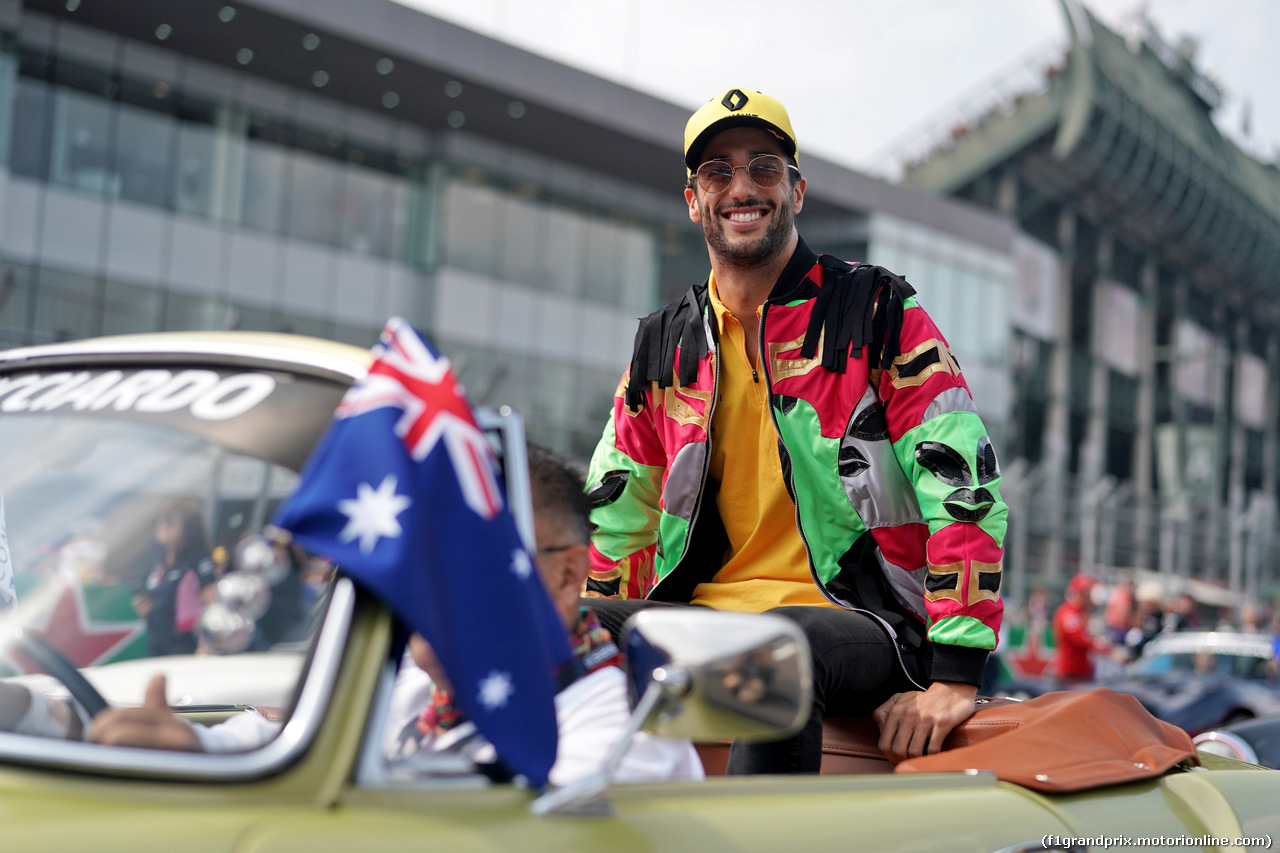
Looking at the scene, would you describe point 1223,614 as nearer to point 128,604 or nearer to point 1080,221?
point 1080,221

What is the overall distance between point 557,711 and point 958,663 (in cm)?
119

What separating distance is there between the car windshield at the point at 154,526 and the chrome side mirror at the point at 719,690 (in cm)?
45

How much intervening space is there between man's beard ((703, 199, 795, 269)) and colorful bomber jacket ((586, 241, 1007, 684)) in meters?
0.08

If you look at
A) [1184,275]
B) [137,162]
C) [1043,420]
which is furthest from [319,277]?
[1184,275]

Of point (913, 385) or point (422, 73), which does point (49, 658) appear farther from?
point (422, 73)

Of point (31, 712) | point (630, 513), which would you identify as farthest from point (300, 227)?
point (31, 712)

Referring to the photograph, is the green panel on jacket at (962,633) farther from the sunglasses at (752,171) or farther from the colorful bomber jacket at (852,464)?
the sunglasses at (752,171)

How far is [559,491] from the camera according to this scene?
1.90 metres

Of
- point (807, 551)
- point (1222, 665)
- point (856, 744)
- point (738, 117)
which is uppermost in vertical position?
point (738, 117)

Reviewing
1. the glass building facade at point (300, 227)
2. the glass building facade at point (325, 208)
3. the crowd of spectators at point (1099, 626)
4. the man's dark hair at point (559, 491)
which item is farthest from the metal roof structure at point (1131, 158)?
the man's dark hair at point (559, 491)

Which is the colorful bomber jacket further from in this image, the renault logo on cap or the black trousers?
the renault logo on cap

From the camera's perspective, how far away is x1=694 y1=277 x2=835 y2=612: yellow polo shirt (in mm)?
2869

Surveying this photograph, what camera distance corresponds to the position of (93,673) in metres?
1.71

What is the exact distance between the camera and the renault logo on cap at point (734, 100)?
2961 millimetres
